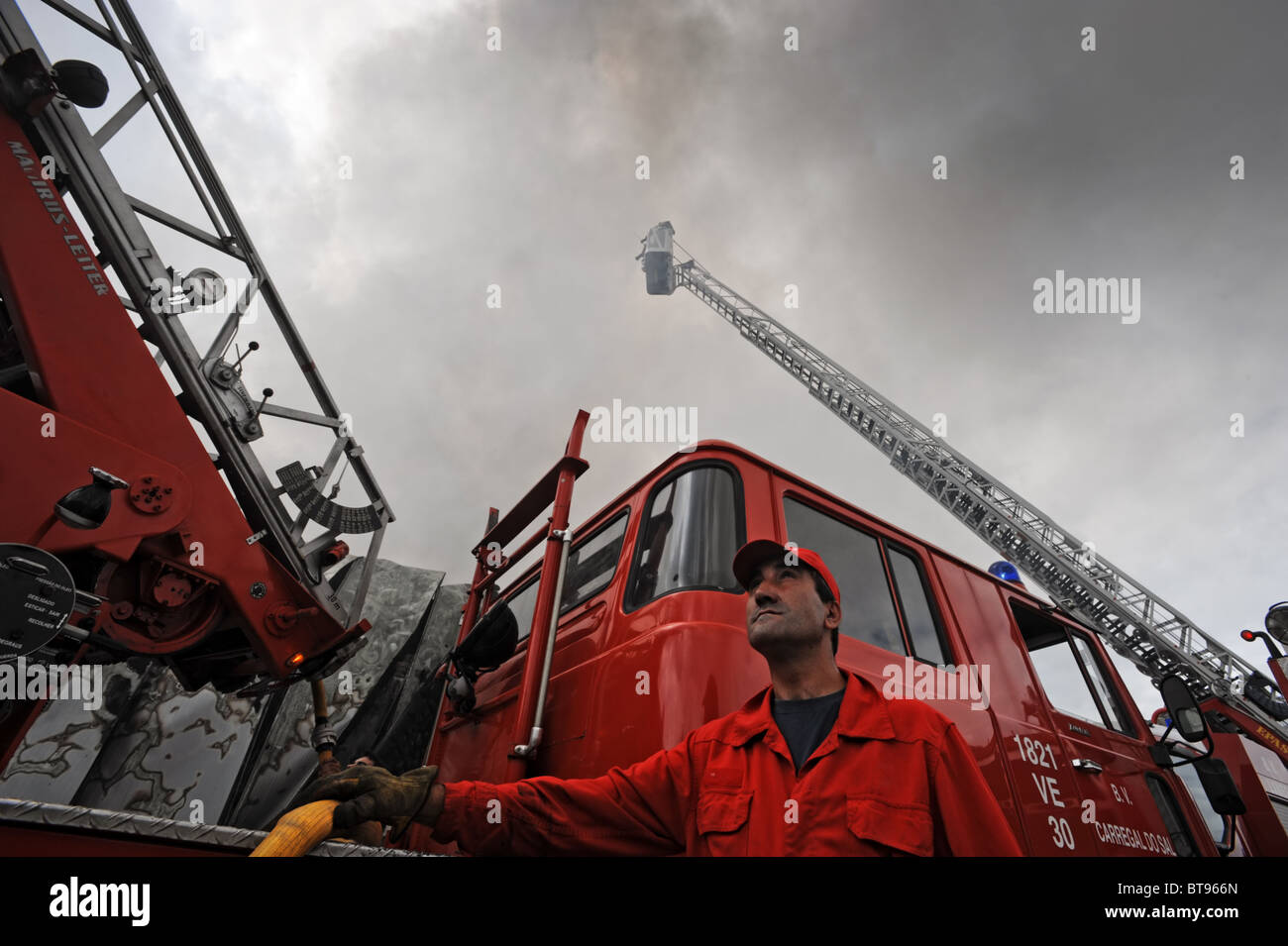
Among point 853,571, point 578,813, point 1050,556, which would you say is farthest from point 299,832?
point 1050,556

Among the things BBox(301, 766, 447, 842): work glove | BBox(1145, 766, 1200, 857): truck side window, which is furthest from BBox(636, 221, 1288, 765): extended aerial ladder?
BBox(301, 766, 447, 842): work glove

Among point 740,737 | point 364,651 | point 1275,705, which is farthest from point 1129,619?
point 740,737

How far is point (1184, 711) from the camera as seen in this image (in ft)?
10.3

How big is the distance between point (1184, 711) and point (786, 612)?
8.69 feet

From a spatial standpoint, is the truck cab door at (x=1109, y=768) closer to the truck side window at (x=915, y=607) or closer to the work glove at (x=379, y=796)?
the truck side window at (x=915, y=607)

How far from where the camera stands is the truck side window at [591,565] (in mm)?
3160

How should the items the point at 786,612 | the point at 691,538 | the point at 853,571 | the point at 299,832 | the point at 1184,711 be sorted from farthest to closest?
1. the point at 1184,711
2. the point at 853,571
3. the point at 691,538
4. the point at 786,612
5. the point at 299,832

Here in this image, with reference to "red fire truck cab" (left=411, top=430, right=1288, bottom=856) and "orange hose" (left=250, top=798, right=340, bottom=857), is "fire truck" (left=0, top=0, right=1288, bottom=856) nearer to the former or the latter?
"red fire truck cab" (left=411, top=430, right=1288, bottom=856)

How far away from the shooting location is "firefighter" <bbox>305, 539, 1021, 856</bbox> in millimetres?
1408

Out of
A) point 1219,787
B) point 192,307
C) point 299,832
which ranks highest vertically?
point 192,307

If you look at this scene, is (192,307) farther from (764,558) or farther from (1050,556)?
(1050,556)
